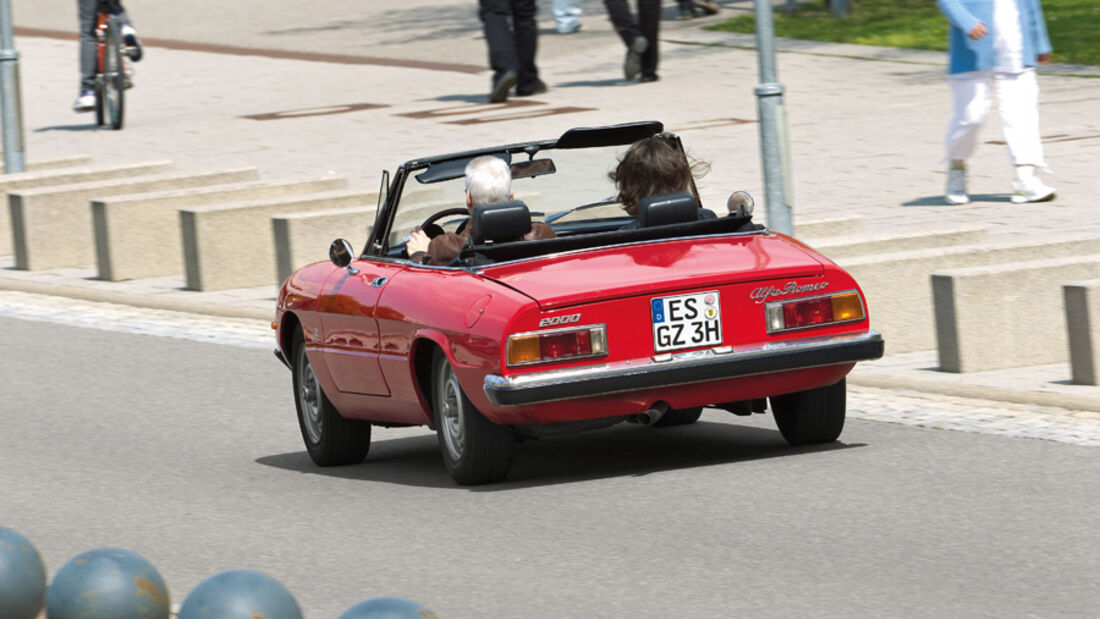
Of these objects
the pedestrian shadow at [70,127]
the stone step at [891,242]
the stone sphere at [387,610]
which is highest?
the pedestrian shadow at [70,127]

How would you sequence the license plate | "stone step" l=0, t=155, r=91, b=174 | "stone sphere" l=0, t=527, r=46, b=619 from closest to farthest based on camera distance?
"stone sphere" l=0, t=527, r=46, b=619 < the license plate < "stone step" l=0, t=155, r=91, b=174

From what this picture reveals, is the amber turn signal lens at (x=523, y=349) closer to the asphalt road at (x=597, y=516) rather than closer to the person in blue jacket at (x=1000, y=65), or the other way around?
the asphalt road at (x=597, y=516)

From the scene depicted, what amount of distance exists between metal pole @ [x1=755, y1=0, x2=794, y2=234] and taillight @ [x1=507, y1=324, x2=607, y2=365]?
509 cm

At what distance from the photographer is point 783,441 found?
9312 mm

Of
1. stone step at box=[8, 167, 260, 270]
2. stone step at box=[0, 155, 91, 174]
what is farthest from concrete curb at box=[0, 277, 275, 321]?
stone step at box=[0, 155, 91, 174]

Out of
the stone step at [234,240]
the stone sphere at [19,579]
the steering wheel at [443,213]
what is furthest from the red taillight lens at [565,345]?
the stone step at [234,240]

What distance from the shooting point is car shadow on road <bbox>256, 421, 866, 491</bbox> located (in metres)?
8.82

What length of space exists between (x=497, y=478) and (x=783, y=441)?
141 centimetres

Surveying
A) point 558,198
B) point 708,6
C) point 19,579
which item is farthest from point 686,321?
point 708,6

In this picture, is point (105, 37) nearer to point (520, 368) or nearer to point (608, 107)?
point (608, 107)

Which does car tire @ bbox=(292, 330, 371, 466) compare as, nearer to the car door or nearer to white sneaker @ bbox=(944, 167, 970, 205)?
the car door

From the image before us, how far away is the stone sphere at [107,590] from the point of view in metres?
5.74

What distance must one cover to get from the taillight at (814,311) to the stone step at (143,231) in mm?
8519

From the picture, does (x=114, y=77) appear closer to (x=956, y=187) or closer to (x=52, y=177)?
(x=52, y=177)
